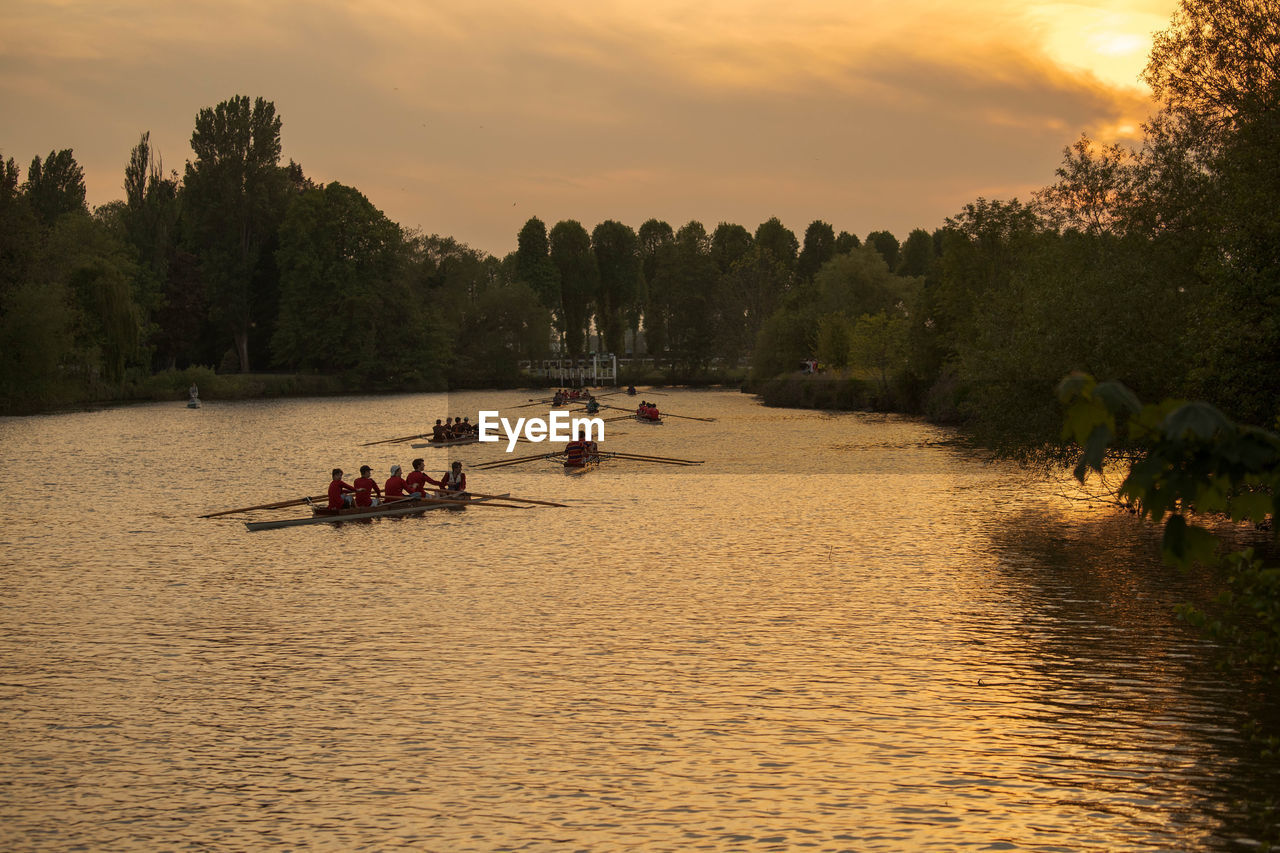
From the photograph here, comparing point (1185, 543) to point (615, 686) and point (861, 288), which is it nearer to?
point (615, 686)

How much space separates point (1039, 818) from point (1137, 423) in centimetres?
677

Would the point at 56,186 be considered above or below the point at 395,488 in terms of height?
above

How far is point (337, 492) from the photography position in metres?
31.0

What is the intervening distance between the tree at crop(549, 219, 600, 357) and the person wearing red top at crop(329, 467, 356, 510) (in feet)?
→ 421

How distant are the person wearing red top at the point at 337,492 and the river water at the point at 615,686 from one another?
1267 mm

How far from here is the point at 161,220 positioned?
11138 cm

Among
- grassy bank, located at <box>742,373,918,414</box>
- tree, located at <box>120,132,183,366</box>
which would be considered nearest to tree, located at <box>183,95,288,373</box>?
tree, located at <box>120,132,183,366</box>

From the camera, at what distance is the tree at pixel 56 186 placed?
368 feet

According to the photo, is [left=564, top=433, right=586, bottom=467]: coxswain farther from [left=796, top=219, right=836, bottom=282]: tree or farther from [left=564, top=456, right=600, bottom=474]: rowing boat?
[left=796, top=219, right=836, bottom=282]: tree

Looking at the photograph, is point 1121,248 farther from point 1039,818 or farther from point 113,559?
point 113,559
